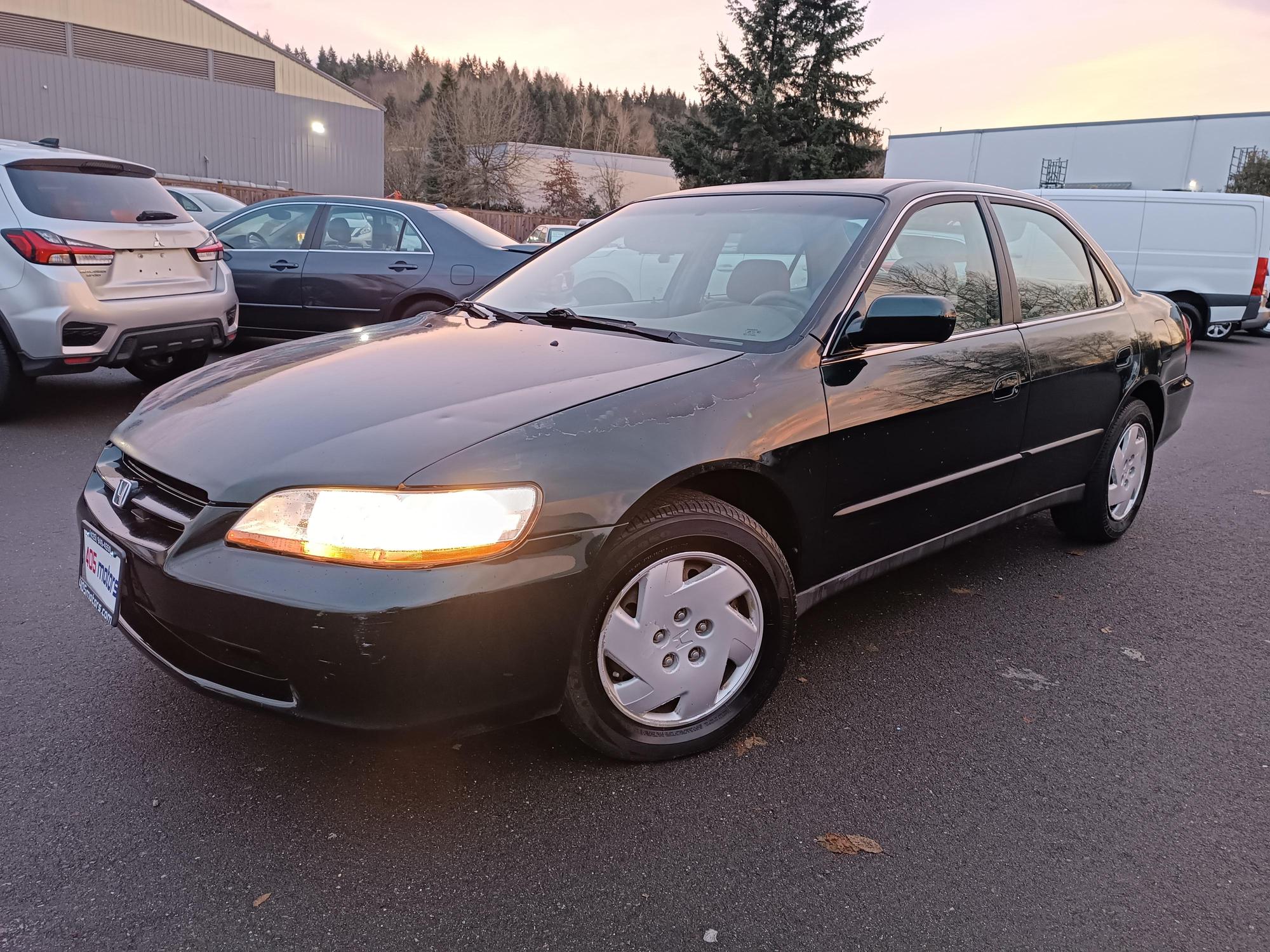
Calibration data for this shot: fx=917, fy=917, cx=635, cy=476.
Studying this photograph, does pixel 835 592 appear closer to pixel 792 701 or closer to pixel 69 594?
pixel 792 701

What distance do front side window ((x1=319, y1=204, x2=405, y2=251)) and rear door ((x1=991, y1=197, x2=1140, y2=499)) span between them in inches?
213

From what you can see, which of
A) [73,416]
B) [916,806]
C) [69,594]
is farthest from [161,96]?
[916,806]

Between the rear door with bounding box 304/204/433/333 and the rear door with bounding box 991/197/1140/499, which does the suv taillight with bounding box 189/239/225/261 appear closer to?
the rear door with bounding box 304/204/433/333

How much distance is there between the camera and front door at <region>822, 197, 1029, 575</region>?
281 centimetres

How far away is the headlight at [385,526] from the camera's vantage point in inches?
77.1

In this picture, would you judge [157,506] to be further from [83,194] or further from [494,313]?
[83,194]

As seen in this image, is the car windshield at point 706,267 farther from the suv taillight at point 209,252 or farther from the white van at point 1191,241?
the white van at point 1191,241

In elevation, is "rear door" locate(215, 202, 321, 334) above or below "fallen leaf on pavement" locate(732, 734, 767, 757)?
above

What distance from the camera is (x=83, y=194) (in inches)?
223

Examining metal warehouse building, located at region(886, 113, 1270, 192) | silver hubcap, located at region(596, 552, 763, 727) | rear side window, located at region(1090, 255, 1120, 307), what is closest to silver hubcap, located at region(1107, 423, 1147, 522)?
rear side window, located at region(1090, 255, 1120, 307)

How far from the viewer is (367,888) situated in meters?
1.98

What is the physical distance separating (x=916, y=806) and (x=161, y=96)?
3741 centimetres

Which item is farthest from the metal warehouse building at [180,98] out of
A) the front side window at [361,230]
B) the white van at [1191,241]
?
the white van at [1191,241]

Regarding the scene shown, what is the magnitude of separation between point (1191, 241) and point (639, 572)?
1367cm
